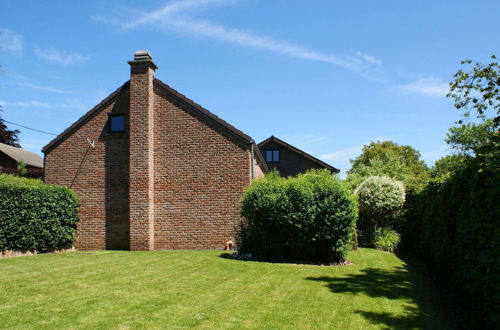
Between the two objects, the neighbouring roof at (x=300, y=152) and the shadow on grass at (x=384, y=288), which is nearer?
the shadow on grass at (x=384, y=288)

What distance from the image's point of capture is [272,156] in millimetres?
36844

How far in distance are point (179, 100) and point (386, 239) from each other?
1066 centimetres

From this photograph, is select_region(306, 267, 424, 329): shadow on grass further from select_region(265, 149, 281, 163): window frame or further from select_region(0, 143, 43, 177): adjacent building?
select_region(0, 143, 43, 177): adjacent building

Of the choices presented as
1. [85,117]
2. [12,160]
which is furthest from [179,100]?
[12,160]

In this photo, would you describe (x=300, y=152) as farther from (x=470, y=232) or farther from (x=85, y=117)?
(x=470, y=232)

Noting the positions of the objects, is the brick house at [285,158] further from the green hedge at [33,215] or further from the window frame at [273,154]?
the green hedge at [33,215]

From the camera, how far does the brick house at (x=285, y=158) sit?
36188mm

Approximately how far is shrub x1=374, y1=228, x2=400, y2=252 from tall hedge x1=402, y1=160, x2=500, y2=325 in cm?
→ 378

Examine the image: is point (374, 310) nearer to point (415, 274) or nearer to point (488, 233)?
point (488, 233)

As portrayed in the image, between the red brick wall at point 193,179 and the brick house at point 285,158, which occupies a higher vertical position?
the brick house at point 285,158

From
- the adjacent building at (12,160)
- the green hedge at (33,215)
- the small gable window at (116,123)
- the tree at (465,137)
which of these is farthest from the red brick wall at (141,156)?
the tree at (465,137)

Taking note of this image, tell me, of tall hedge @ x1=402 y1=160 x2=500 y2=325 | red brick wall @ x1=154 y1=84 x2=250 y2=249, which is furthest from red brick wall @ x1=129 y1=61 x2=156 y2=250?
tall hedge @ x1=402 y1=160 x2=500 y2=325

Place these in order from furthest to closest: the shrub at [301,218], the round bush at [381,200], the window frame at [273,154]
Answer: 1. the window frame at [273,154]
2. the round bush at [381,200]
3. the shrub at [301,218]

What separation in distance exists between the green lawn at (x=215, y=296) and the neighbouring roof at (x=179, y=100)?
584cm
